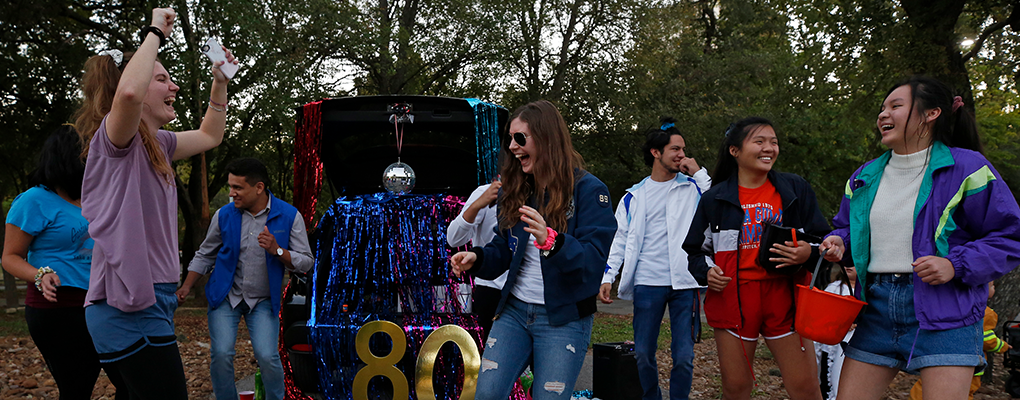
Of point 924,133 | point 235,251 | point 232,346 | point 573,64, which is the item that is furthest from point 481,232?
point 573,64

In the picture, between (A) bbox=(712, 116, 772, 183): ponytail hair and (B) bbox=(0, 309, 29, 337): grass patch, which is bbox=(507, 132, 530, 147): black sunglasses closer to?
(A) bbox=(712, 116, 772, 183): ponytail hair

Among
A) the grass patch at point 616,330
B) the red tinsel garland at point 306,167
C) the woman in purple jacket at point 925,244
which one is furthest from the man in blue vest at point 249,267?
the grass patch at point 616,330

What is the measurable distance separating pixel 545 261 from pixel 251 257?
2987 millimetres

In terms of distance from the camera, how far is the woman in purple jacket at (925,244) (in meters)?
2.81

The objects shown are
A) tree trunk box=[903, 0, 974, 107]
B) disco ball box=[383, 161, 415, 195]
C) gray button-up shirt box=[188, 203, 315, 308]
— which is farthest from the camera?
tree trunk box=[903, 0, 974, 107]

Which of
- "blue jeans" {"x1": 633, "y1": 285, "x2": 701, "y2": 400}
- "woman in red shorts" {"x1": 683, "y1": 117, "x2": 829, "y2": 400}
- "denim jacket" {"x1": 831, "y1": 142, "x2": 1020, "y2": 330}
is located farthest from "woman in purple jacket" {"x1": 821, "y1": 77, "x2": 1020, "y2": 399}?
"blue jeans" {"x1": 633, "y1": 285, "x2": 701, "y2": 400}

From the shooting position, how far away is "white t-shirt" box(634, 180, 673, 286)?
17.0 ft

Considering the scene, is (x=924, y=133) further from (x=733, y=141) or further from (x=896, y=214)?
(x=733, y=141)

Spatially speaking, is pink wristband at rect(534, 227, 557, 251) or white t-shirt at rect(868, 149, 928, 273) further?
white t-shirt at rect(868, 149, 928, 273)

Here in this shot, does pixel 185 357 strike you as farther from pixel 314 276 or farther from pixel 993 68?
pixel 993 68

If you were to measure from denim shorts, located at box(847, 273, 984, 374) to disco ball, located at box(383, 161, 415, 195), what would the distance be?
365 centimetres

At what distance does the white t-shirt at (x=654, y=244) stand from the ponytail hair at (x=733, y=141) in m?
1.06

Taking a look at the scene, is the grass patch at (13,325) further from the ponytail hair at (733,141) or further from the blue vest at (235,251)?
the ponytail hair at (733,141)

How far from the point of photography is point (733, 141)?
4098 mm
